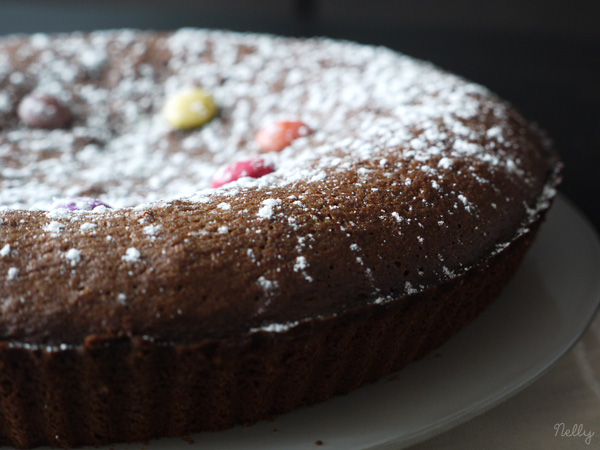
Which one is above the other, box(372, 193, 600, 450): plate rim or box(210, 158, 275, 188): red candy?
box(210, 158, 275, 188): red candy

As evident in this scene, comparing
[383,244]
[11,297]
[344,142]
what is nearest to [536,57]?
[344,142]

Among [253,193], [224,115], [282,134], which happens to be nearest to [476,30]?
[224,115]

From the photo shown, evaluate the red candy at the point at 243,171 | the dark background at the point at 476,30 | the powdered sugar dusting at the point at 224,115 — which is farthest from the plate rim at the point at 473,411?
the dark background at the point at 476,30

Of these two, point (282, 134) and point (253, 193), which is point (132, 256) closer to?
point (253, 193)

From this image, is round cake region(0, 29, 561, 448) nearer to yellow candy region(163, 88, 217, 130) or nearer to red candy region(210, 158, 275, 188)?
red candy region(210, 158, 275, 188)

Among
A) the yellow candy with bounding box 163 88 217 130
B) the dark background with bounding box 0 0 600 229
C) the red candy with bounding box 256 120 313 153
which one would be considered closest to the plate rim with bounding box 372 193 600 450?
the red candy with bounding box 256 120 313 153

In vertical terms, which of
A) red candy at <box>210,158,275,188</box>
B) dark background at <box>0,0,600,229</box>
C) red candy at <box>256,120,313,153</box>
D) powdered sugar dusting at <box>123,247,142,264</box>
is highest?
powdered sugar dusting at <box>123,247,142,264</box>
